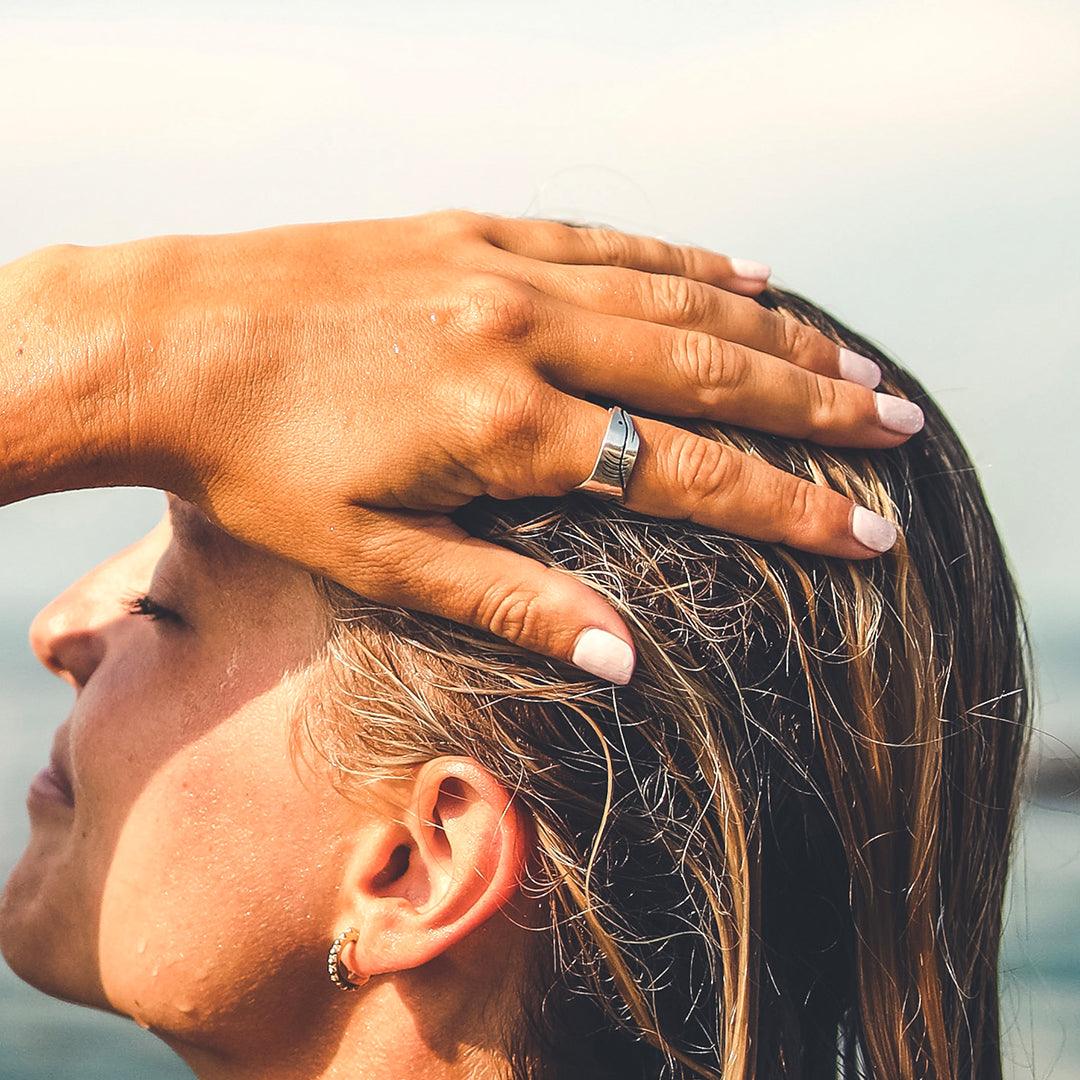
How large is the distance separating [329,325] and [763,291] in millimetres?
741

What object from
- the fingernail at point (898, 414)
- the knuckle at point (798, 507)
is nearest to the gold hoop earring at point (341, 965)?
the knuckle at point (798, 507)

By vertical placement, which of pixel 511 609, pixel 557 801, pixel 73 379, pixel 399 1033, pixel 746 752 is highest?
pixel 73 379

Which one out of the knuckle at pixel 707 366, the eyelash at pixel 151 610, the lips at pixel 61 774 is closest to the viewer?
the knuckle at pixel 707 366

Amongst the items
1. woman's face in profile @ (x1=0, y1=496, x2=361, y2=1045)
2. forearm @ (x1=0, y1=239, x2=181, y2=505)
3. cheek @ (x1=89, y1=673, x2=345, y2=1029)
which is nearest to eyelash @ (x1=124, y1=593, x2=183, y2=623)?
woman's face in profile @ (x1=0, y1=496, x2=361, y2=1045)

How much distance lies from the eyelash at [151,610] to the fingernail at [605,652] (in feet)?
2.17

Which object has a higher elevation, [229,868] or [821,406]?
[821,406]

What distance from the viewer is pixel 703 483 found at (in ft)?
5.24

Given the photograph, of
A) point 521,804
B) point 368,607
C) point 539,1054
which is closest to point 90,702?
point 368,607

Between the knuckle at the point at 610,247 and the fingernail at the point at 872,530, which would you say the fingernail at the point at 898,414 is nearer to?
the fingernail at the point at 872,530

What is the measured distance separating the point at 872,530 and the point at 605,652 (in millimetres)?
415

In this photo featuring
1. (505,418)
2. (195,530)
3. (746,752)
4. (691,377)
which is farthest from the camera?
(195,530)

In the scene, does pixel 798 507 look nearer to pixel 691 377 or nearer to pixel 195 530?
pixel 691 377

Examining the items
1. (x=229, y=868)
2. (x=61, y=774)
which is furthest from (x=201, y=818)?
(x=61, y=774)

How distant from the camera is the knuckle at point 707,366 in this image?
1629 mm
